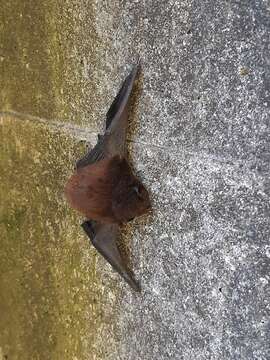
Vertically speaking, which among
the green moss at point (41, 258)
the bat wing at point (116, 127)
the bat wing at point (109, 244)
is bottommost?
the green moss at point (41, 258)

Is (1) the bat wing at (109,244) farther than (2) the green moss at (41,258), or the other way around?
(2) the green moss at (41,258)

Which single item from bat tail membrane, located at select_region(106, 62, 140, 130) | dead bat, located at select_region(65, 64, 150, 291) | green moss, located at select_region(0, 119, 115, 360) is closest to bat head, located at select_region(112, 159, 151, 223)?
dead bat, located at select_region(65, 64, 150, 291)

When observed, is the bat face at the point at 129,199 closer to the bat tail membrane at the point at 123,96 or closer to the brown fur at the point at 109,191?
the brown fur at the point at 109,191

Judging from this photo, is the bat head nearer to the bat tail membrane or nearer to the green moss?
the bat tail membrane

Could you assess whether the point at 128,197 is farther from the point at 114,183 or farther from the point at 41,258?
the point at 41,258

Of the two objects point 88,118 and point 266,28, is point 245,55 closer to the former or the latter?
point 266,28

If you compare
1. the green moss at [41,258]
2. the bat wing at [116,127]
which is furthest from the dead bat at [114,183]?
the green moss at [41,258]

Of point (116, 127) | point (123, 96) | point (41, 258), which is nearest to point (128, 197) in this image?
point (116, 127)
